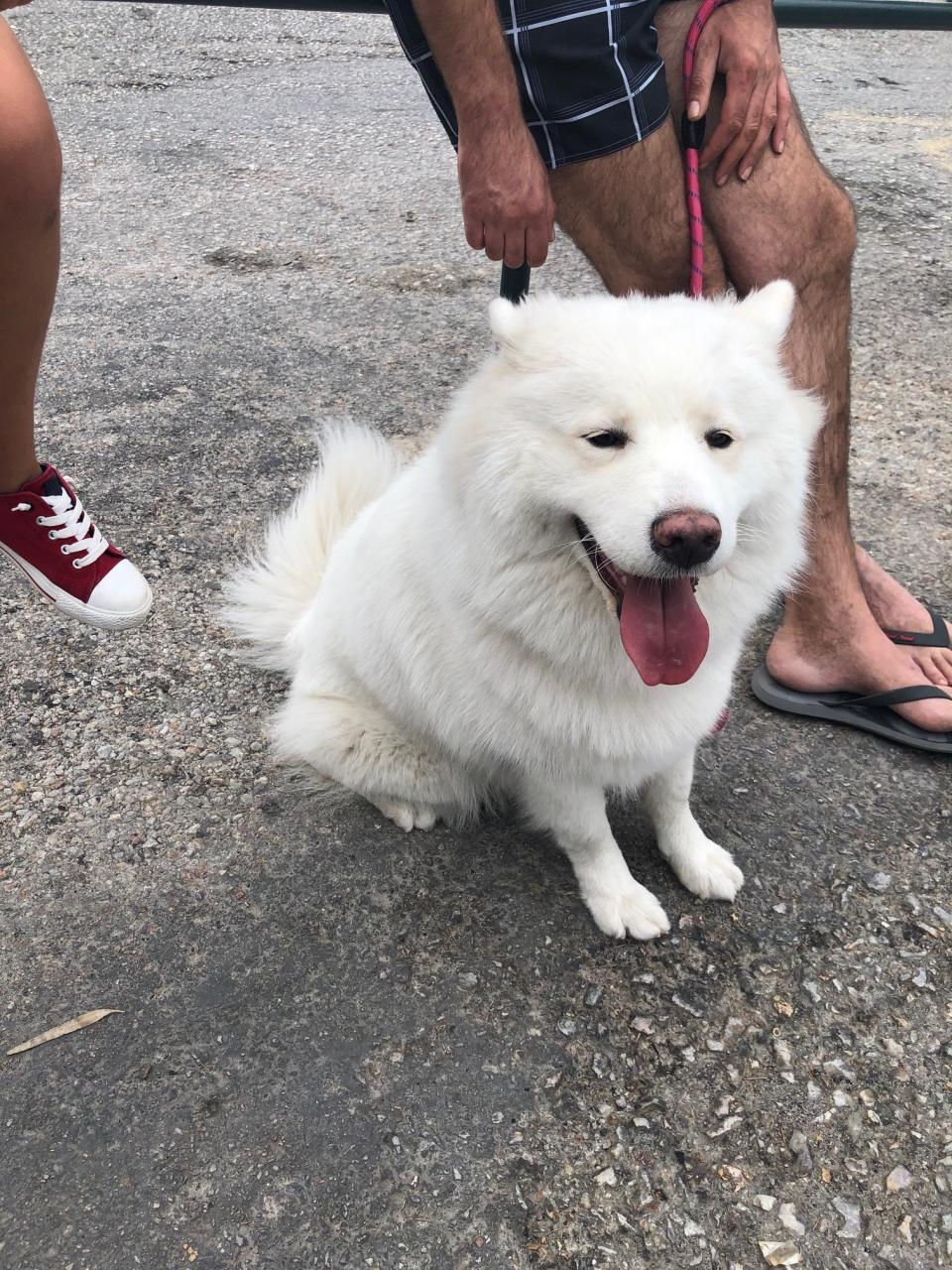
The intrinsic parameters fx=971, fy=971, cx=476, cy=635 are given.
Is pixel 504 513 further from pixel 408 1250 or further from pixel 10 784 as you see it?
pixel 10 784

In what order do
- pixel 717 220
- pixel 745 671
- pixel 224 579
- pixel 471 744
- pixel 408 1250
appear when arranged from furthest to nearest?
pixel 224 579, pixel 745 671, pixel 717 220, pixel 471 744, pixel 408 1250

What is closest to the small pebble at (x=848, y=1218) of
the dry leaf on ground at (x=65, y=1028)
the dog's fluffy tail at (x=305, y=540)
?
the dry leaf on ground at (x=65, y=1028)

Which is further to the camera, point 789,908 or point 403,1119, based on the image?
point 789,908

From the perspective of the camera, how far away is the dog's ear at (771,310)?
5.47ft

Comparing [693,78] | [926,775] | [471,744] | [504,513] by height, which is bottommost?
[926,775]

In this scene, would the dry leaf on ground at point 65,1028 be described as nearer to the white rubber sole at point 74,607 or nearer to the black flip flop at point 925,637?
the white rubber sole at point 74,607

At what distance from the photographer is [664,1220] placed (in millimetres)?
1454

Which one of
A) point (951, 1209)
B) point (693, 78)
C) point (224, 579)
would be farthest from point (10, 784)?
point (693, 78)

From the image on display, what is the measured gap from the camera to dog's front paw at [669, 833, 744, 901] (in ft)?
6.33

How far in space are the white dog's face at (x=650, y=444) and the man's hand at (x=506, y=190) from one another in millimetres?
363

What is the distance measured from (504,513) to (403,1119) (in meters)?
0.99

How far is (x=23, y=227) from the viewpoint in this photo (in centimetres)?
152

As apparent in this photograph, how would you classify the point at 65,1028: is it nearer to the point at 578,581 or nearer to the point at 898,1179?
the point at 578,581

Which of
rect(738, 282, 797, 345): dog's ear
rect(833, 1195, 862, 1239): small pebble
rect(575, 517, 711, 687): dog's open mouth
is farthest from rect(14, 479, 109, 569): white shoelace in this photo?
rect(833, 1195, 862, 1239): small pebble
